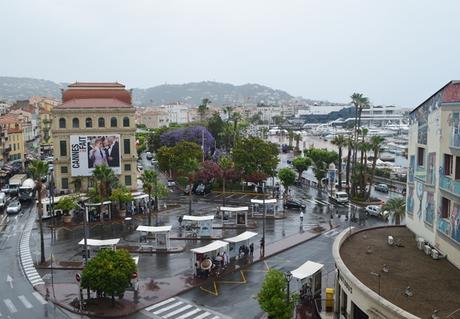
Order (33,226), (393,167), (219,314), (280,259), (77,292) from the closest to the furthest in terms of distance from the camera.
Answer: (219,314)
(77,292)
(280,259)
(33,226)
(393,167)

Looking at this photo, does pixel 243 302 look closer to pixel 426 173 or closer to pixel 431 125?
pixel 426 173

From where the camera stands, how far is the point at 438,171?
2898 cm

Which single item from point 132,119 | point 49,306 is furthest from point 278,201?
point 49,306

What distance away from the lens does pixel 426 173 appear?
30969 millimetres

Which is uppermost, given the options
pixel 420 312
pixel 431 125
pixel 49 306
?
pixel 431 125

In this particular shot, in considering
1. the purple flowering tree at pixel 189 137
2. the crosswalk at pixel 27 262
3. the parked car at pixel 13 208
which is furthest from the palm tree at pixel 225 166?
the crosswalk at pixel 27 262

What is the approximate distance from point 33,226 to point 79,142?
55.3 ft

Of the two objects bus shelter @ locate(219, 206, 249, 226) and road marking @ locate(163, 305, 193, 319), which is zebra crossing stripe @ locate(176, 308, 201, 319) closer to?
road marking @ locate(163, 305, 193, 319)

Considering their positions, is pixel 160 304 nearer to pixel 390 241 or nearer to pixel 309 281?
pixel 309 281

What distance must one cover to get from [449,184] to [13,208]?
5614 cm

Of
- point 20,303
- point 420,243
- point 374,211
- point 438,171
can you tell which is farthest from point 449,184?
point 374,211

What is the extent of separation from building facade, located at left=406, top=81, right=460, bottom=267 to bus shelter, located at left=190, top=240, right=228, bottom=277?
631 inches

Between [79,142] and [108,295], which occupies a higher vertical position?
[79,142]

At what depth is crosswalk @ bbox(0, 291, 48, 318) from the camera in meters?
33.8
